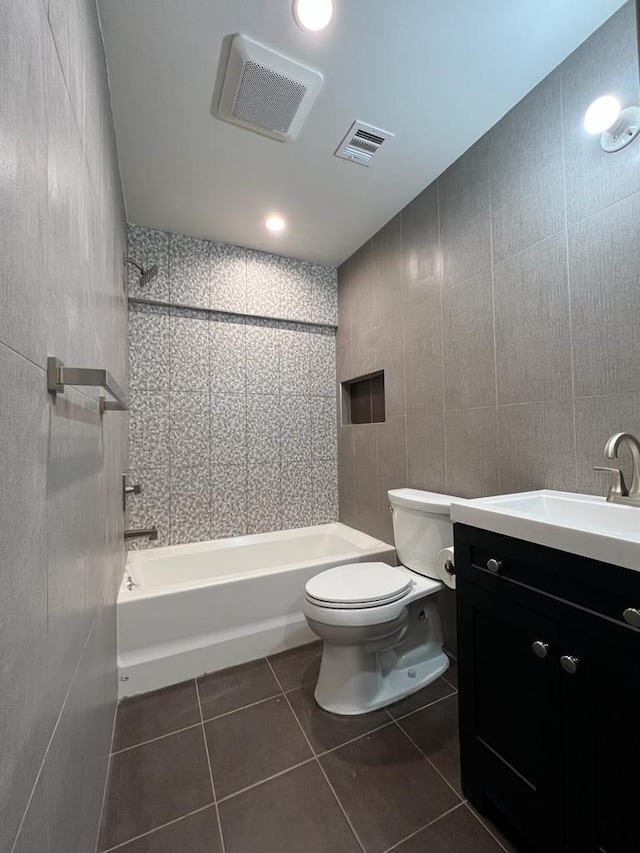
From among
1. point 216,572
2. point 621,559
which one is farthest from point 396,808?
point 216,572

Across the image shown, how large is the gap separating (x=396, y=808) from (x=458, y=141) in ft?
8.44

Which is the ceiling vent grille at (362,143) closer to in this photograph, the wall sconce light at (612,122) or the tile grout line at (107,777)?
the wall sconce light at (612,122)

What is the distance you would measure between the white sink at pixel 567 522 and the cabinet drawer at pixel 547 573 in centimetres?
2

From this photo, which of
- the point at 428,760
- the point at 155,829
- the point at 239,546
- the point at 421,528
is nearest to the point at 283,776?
the point at 155,829

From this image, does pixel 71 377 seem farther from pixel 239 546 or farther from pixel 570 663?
pixel 239 546

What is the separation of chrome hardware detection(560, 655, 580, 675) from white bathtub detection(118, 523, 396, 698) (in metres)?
1.35

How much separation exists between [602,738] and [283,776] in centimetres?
98

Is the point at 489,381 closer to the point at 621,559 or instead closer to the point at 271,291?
the point at 621,559

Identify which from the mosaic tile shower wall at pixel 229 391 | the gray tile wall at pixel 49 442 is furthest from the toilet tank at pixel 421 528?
the gray tile wall at pixel 49 442

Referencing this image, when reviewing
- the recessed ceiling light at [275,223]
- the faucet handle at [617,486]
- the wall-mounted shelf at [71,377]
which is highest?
the recessed ceiling light at [275,223]

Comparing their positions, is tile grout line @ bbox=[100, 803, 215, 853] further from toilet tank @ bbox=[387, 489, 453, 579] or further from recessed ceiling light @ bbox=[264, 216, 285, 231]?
recessed ceiling light @ bbox=[264, 216, 285, 231]

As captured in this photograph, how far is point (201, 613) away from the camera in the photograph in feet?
5.66

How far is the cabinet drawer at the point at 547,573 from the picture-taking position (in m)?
0.70

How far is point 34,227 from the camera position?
531 millimetres
